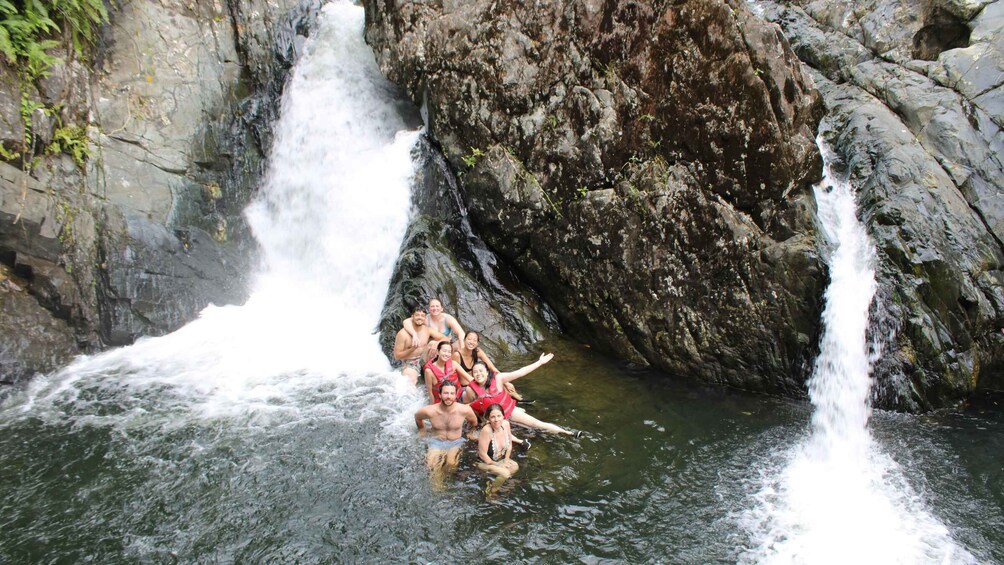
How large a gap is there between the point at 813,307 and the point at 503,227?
504cm

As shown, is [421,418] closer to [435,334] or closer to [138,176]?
[435,334]

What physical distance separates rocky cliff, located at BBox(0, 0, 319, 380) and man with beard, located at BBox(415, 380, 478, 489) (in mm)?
5897

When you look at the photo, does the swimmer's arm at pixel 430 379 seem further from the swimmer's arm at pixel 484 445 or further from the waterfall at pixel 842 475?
the waterfall at pixel 842 475

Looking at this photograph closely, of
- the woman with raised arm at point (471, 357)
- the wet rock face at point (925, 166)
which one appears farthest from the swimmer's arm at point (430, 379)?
the wet rock face at point (925, 166)

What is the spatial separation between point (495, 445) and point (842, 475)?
13.4 feet

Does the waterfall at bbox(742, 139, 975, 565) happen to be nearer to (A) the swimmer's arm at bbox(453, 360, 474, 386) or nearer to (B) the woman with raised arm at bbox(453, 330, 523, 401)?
(B) the woman with raised arm at bbox(453, 330, 523, 401)

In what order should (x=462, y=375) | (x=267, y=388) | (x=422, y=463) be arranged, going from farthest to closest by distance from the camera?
(x=267, y=388), (x=462, y=375), (x=422, y=463)

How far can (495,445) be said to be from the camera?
7039 mm

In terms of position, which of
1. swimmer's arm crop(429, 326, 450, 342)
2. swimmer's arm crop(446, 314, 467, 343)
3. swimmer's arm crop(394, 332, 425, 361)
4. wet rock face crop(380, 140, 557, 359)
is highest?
wet rock face crop(380, 140, 557, 359)

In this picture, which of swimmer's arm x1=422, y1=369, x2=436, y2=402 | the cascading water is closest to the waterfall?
swimmer's arm x1=422, y1=369, x2=436, y2=402

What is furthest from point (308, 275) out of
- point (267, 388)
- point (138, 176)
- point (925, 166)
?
point (925, 166)

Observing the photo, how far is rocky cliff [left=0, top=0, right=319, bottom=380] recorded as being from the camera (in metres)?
9.12

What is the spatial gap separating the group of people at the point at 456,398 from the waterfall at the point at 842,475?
266cm

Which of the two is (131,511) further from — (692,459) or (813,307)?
(813,307)
